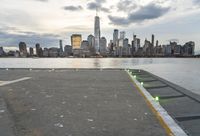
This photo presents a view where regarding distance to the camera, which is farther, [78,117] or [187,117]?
[187,117]

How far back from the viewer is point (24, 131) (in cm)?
591

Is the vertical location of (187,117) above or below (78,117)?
below

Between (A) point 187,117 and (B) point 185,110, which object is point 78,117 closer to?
(A) point 187,117

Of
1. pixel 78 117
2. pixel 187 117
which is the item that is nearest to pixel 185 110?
pixel 187 117

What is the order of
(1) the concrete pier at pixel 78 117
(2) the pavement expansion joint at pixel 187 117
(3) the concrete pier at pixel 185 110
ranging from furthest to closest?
(2) the pavement expansion joint at pixel 187 117 → (3) the concrete pier at pixel 185 110 → (1) the concrete pier at pixel 78 117

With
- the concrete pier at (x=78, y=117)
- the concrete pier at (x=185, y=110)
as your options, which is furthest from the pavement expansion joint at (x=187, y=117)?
the concrete pier at (x=78, y=117)

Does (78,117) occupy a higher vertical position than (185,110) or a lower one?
higher

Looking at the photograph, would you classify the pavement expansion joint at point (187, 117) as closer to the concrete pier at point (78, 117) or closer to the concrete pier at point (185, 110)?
the concrete pier at point (185, 110)

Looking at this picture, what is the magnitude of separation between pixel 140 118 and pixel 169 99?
4368 millimetres

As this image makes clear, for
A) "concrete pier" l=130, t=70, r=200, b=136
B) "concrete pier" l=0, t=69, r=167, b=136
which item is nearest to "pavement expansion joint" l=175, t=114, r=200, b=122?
"concrete pier" l=130, t=70, r=200, b=136

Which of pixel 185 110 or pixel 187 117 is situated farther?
pixel 185 110

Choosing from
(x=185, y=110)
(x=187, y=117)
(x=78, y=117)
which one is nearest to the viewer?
(x=78, y=117)

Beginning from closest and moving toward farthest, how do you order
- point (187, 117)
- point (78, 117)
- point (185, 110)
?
point (78, 117) → point (187, 117) → point (185, 110)

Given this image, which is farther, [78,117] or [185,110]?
[185,110]
